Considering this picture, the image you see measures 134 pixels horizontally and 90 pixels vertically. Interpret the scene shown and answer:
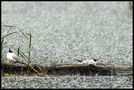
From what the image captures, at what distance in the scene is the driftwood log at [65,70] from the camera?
12.3ft

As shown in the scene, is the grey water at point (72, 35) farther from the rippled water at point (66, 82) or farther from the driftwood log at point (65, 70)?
the driftwood log at point (65, 70)

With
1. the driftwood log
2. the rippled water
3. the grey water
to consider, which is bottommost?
the rippled water

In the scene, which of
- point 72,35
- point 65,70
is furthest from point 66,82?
point 72,35

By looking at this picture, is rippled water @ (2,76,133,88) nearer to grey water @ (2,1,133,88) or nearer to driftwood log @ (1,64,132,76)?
grey water @ (2,1,133,88)

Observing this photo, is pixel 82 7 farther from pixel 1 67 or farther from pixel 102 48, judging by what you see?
pixel 1 67

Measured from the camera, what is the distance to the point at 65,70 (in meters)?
3.81

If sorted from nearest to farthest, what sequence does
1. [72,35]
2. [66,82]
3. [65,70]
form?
[66,82] < [65,70] < [72,35]

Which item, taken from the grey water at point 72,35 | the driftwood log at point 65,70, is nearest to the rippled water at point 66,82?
the grey water at point 72,35

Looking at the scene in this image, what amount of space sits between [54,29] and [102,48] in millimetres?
1328

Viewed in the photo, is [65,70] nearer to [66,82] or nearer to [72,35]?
[66,82]

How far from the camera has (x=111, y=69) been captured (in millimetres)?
3846

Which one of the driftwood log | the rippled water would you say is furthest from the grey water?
the driftwood log

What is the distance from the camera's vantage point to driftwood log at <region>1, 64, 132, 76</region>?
12.3 feet

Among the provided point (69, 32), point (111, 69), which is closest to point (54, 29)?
point (69, 32)
